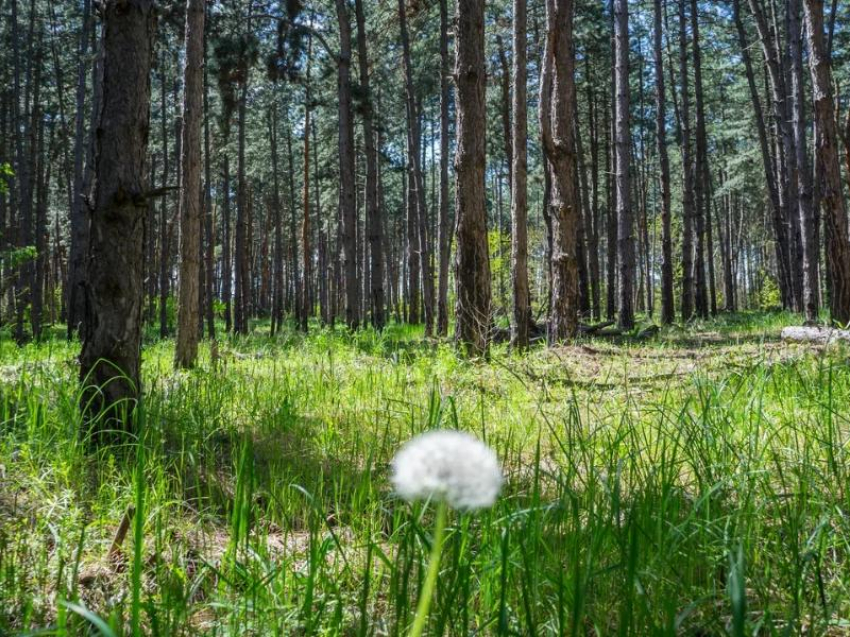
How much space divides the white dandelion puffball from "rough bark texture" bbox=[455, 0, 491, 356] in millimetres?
6839

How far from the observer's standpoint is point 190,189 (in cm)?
772

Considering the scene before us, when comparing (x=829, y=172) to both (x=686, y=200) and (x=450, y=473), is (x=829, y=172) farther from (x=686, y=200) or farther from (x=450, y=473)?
(x=450, y=473)

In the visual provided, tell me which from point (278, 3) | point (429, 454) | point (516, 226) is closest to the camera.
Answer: point (429, 454)

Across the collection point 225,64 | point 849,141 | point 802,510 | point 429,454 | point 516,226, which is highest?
point 225,64

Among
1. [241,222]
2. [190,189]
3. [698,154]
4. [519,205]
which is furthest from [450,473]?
[698,154]

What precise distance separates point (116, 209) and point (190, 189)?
4493mm

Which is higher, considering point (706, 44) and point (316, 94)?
point (706, 44)

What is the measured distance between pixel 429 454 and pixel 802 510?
6.25ft

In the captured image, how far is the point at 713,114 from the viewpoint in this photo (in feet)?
105

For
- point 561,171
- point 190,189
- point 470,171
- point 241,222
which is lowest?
point 190,189

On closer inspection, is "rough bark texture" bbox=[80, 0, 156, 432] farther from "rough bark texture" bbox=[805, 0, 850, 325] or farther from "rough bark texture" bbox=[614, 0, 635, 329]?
"rough bark texture" bbox=[614, 0, 635, 329]

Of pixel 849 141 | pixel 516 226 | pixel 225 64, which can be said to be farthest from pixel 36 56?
pixel 849 141

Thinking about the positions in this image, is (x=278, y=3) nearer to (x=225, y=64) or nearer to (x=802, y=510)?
(x=225, y=64)

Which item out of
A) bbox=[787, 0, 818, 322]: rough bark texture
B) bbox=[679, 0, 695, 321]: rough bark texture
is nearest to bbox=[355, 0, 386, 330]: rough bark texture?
bbox=[679, 0, 695, 321]: rough bark texture
